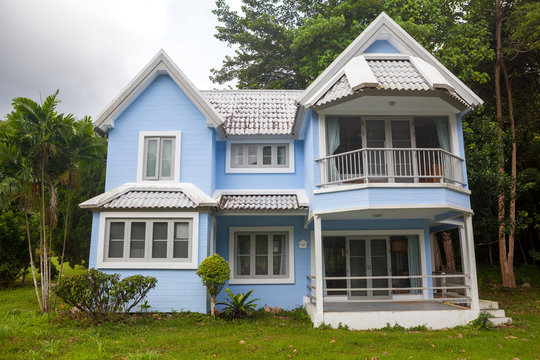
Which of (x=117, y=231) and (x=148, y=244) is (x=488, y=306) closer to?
(x=148, y=244)

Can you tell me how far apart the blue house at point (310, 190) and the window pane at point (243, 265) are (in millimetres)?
49

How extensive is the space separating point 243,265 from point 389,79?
782 cm

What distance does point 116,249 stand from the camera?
40.3 feet

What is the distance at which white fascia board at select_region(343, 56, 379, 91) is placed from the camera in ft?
34.2

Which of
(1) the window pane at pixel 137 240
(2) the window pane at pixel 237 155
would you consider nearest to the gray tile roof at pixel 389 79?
(2) the window pane at pixel 237 155

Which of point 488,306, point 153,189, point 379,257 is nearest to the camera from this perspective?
point 488,306

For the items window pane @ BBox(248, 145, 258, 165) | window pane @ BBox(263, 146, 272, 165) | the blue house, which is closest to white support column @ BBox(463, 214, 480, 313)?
the blue house

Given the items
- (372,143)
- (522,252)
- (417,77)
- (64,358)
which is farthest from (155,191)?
(522,252)

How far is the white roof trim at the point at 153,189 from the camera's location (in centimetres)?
1202

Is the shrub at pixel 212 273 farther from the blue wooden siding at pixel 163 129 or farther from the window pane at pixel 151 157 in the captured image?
the window pane at pixel 151 157

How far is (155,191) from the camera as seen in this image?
12.9 m

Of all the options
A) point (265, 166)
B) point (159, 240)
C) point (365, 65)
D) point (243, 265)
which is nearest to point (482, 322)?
point (243, 265)

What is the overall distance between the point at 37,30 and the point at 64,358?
1111 centimetres

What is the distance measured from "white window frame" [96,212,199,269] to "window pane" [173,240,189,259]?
0.40 feet
